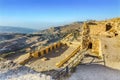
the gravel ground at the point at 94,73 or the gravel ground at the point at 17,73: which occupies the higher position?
the gravel ground at the point at 17,73

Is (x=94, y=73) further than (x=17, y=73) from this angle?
Yes

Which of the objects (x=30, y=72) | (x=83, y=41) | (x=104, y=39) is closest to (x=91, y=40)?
(x=83, y=41)

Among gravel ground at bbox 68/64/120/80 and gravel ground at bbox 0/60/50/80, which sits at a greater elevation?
gravel ground at bbox 0/60/50/80

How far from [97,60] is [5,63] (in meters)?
8.17

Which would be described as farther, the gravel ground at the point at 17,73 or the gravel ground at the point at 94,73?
the gravel ground at the point at 94,73

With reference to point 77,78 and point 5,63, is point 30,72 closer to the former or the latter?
point 5,63

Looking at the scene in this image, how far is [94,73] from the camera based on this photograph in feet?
42.4

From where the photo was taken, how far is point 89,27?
21203 millimetres

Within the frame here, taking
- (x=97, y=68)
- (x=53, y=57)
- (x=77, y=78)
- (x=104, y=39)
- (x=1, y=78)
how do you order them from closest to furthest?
(x=1, y=78) → (x=77, y=78) → (x=97, y=68) → (x=104, y=39) → (x=53, y=57)

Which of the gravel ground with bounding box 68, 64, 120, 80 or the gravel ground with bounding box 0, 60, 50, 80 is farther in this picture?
the gravel ground with bounding box 68, 64, 120, 80

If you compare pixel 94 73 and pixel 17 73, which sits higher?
pixel 17 73

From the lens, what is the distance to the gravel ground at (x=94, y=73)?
12.0 metres

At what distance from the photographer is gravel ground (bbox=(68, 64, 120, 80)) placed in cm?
1203

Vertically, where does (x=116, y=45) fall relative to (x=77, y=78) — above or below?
above
